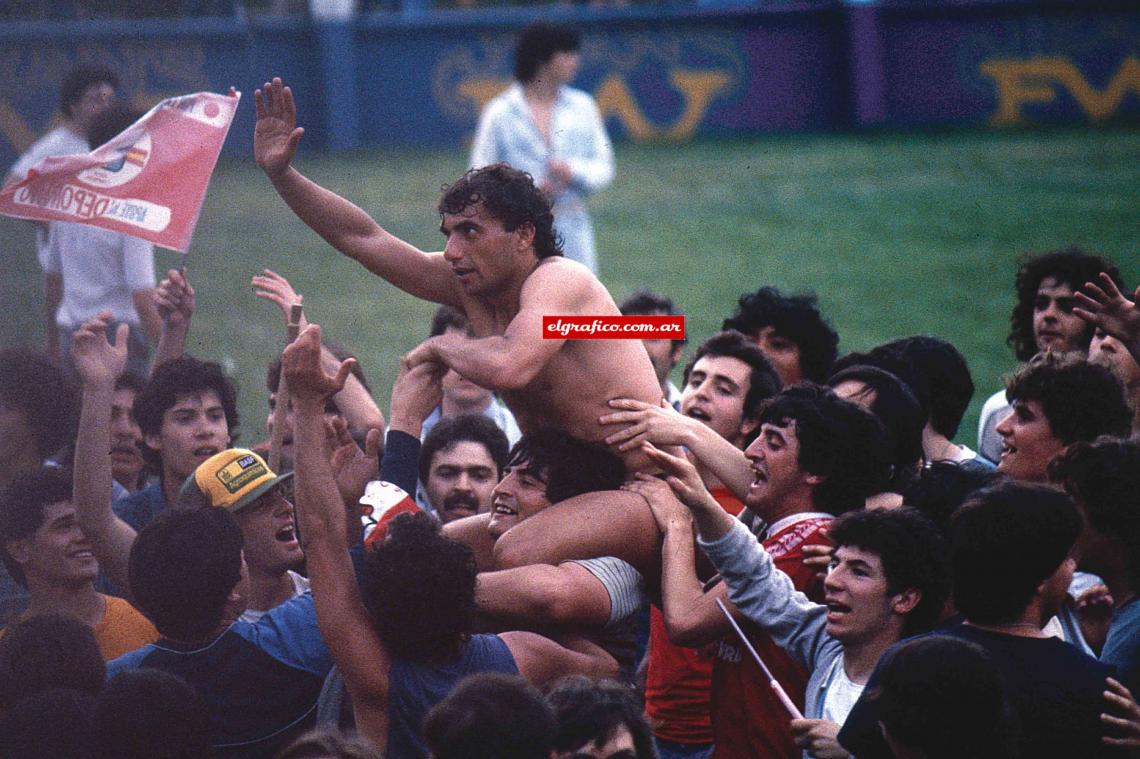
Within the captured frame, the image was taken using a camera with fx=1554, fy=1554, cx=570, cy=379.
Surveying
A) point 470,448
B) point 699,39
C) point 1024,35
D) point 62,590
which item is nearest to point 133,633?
point 62,590

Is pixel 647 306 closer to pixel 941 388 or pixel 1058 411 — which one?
pixel 941 388

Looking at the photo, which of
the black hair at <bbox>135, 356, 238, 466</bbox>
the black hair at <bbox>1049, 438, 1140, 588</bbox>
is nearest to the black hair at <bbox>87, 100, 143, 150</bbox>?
the black hair at <bbox>135, 356, 238, 466</bbox>

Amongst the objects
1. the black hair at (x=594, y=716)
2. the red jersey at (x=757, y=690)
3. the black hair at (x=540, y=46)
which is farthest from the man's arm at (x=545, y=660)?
the black hair at (x=540, y=46)

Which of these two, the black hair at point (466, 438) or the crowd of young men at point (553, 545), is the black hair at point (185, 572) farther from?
the black hair at point (466, 438)

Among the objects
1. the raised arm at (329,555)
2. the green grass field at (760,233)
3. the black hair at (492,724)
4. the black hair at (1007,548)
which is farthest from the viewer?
the green grass field at (760,233)

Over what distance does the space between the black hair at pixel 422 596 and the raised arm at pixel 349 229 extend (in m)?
1.76

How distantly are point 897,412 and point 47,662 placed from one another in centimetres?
279

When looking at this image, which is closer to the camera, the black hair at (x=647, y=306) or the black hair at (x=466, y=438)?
the black hair at (x=466, y=438)

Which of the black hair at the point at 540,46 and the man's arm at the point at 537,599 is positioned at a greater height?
the black hair at the point at 540,46

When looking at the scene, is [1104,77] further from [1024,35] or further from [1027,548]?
[1027,548]

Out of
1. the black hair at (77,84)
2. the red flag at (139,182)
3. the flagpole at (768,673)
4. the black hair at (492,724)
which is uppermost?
the black hair at (77,84)

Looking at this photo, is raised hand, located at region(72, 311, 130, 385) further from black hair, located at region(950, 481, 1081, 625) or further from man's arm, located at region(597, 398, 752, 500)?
black hair, located at region(950, 481, 1081, 625)

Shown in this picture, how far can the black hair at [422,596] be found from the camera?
3.90 m

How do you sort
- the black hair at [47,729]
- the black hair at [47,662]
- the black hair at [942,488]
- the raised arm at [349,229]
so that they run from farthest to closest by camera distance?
the raised arm at [349,229] → the black hair at [942,488] → the black hair at [47,662] → the black hair at [47,729]
